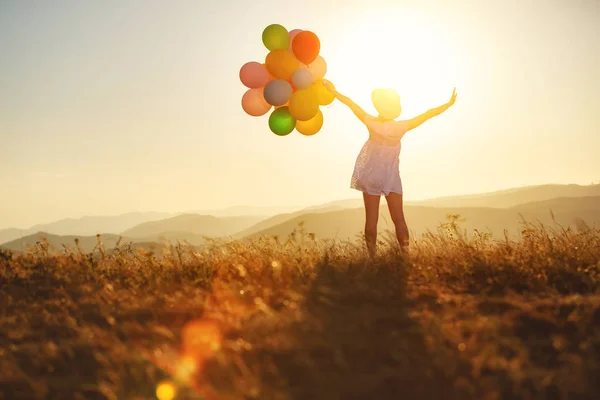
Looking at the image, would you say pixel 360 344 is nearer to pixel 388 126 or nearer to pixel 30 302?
pixel 30 302

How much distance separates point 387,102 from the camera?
6.16 m

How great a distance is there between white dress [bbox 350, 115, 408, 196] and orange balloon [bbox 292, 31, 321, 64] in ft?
3.64

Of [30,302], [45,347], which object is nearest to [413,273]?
[45,347]

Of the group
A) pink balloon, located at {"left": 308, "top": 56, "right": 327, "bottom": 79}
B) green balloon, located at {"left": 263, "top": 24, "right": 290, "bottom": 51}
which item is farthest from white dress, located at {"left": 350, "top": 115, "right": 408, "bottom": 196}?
green balloon, located at {"left": 263, "top": 24, "right": 290, "bottom": 51}

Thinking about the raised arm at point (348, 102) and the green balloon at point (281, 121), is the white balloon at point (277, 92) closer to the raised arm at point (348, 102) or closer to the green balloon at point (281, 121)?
the green balloon at point (281, 121)

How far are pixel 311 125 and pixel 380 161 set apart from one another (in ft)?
3.86

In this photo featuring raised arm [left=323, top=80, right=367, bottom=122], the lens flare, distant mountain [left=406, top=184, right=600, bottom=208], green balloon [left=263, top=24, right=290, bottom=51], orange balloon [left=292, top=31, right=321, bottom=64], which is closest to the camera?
the lens flare

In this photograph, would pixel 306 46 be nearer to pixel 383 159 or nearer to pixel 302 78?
pixel 302 78

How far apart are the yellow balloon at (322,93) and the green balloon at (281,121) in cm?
44

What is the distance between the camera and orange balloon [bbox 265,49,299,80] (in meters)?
6.46

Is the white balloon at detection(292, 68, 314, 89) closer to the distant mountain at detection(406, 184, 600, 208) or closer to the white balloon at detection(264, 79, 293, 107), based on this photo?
the white balloon at detection(264, 79, 293, 107)

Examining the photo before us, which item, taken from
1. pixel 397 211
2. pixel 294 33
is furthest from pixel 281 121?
pixel 397 211

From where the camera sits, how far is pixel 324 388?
7.96 ft

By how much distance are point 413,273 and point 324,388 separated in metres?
2.17
